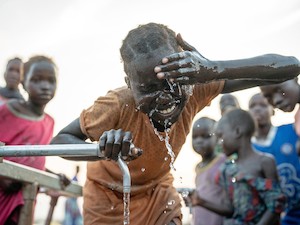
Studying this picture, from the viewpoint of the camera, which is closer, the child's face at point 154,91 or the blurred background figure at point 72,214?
the child's face at point 154,91

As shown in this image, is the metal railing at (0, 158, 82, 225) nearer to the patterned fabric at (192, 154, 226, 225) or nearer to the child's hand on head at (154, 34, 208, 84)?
the patterned fabric at (192, 154, 226, 225)

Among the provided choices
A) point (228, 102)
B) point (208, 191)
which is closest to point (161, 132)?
point (208, 191)

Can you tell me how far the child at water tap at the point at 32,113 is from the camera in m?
3.89

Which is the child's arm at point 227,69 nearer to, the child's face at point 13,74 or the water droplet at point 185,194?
the water droplet at point 185,194

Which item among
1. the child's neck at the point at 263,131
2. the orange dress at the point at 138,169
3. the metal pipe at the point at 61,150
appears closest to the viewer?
the metal pipe at the point at 61,150

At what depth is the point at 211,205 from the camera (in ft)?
12.1

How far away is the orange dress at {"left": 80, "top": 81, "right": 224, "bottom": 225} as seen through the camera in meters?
2.63

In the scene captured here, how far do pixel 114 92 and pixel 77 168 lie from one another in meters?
2.48

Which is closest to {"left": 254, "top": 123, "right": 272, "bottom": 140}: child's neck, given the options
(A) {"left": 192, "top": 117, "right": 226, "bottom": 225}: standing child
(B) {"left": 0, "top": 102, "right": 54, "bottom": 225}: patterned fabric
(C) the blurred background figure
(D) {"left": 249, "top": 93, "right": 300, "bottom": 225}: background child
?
(D) {"left": 249, "top": 93, "right": 300, "bottom": 225}: background child

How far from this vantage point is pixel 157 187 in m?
2.92

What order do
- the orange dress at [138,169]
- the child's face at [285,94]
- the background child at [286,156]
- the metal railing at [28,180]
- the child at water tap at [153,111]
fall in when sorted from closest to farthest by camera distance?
the child at water tap at [153,111] → the orange dress at [138,169] → the metal railing at [28,180] → the background child at [286,156] → the child's face at [285,94]

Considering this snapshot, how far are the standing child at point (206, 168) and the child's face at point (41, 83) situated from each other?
142cm

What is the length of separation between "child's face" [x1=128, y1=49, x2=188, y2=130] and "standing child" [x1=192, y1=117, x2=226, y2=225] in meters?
1.62

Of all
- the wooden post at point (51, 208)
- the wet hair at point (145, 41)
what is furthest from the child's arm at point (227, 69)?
the wooden post at point (51, 208)
